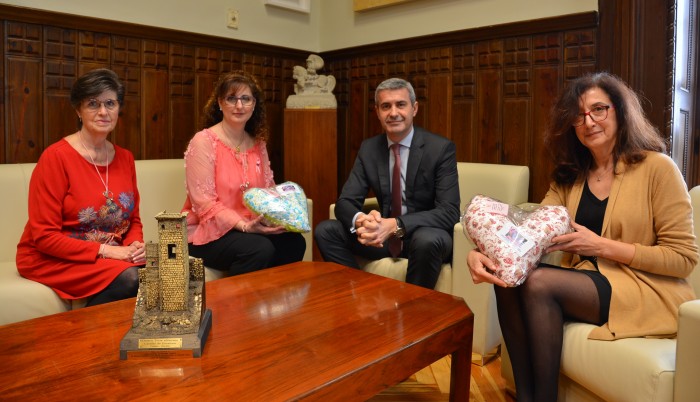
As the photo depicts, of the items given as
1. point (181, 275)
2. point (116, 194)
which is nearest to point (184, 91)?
point (116, 194)

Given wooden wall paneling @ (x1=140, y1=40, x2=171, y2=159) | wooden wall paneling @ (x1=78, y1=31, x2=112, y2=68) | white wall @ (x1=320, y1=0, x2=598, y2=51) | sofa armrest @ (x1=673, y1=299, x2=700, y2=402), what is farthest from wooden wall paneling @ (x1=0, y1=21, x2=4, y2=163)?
sofa armrest @ (x1=673, y1=299, x2=700, y2=402)

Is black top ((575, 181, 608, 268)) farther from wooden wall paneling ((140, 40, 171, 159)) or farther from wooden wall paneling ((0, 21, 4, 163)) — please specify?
wooden wall paneling ((0, 21, 4, 163))

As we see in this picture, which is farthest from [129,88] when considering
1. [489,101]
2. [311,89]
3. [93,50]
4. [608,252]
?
[608,252]

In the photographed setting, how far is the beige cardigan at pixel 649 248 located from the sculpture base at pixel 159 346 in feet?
3.59

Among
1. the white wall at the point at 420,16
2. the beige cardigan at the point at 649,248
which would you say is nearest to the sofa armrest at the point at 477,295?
the beige cardigan at the point at 649,248

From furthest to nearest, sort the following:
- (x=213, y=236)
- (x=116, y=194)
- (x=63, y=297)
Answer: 1. (x=213, y=236)
2. (x=116, y=194)
3. (x=63, y=297)

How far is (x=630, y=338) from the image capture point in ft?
4.94

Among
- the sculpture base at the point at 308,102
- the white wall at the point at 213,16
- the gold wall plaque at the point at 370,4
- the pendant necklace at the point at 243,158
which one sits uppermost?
the gold wall plaque at the point at 370,4

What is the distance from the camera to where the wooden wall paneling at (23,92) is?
9.04 ft

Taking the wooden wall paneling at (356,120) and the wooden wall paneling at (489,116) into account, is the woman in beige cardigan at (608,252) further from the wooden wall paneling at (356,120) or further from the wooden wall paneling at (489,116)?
the wooden wall paneling at (356,120)

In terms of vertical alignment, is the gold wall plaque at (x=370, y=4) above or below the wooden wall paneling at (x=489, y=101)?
above

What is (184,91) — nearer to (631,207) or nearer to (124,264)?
(124,264)

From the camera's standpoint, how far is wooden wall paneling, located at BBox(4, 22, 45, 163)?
275 cm

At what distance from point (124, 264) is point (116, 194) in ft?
1.14
